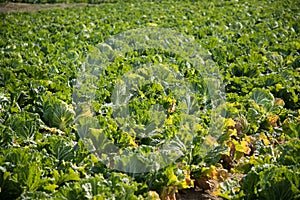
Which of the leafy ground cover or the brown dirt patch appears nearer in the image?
the leafy ground cover

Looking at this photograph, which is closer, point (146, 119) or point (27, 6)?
point (146, 119)

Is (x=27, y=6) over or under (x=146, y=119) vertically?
over

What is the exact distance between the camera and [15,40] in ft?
34.6

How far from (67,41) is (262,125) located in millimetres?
5851

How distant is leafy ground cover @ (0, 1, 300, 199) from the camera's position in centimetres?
415

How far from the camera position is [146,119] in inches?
225

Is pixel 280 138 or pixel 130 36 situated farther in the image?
pixel 130 36

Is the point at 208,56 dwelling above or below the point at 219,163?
above

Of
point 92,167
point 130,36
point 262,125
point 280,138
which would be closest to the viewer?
point 92,167

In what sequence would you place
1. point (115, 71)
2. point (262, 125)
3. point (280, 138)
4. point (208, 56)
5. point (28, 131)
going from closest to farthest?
point (28, 131), point (280, 138), point (262, 125), point (115, 71), point (208, 56)

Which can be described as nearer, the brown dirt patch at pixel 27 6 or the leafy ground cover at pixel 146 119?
the leafy ground cover at pixel 146 119

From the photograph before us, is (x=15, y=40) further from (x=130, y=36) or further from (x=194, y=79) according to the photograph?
(x=194, y=79)

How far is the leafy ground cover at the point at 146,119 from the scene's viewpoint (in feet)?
13.6

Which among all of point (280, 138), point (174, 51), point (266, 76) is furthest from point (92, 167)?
point (174, 51)
